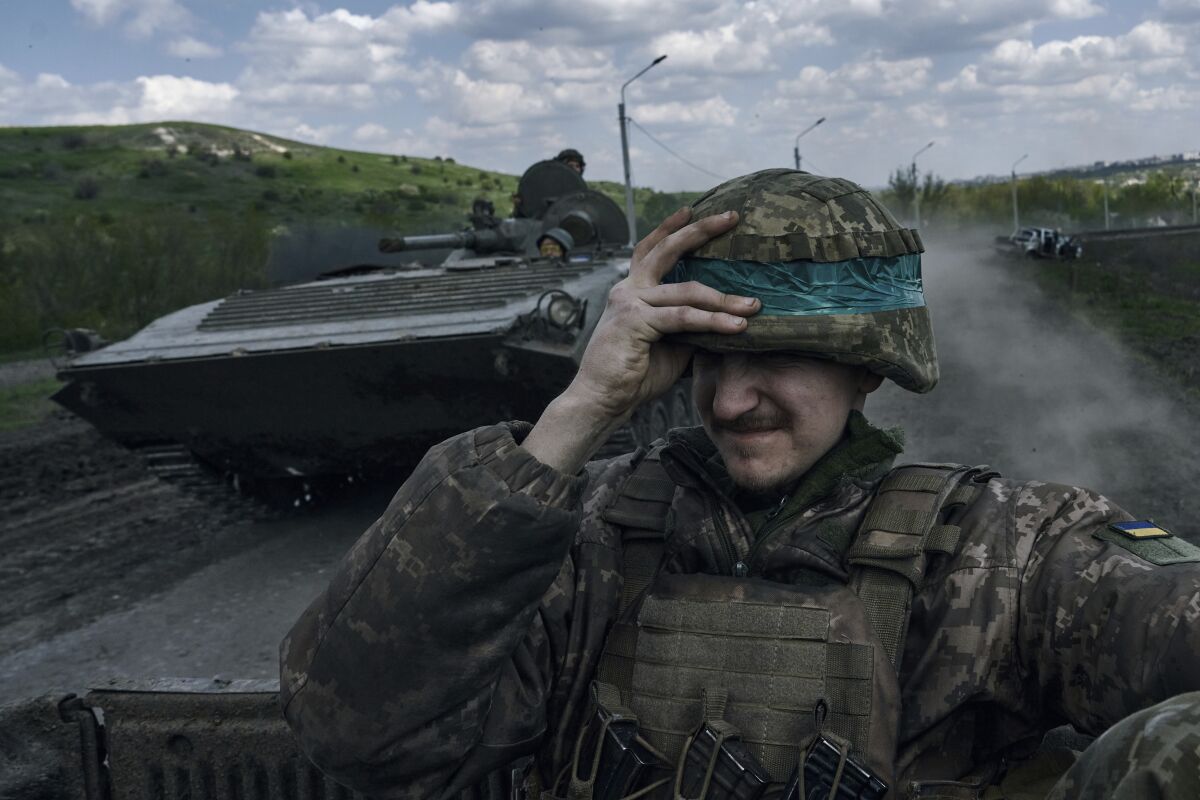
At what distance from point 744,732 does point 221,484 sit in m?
6.43

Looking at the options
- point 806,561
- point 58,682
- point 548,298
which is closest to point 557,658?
point 806,561

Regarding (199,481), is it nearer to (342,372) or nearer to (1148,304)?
(342,372)

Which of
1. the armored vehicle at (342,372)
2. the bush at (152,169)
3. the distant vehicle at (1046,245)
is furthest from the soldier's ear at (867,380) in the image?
the bush at (152,169)

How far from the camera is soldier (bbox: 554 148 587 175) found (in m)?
11.4

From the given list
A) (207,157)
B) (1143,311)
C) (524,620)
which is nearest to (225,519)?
(524,620)

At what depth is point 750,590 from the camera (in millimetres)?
1835

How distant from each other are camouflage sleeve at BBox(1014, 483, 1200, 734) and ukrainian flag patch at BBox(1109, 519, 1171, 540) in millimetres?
15

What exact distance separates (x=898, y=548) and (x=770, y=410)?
310mm

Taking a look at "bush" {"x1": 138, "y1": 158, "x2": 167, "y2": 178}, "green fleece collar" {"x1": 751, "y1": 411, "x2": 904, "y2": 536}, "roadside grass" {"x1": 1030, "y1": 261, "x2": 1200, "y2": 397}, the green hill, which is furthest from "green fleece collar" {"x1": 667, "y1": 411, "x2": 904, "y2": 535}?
"bush" {"x1": 138, "y1": 158, "x2": 167, "y2": 178}

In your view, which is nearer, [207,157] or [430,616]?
[430,616]

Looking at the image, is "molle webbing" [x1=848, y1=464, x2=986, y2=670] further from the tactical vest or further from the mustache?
the mustache

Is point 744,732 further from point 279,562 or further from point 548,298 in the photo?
point 279,562

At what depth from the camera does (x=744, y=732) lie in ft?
5.80

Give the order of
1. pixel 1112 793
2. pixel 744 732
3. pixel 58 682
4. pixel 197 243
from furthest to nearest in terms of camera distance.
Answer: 1. pixel 197 243
2. pixel 58 682
3. pixel 744 732
4. pixel 1112 793
